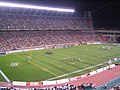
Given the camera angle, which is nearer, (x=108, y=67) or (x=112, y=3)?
(x=108, y=67)

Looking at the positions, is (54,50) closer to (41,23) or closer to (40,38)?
(40,38)

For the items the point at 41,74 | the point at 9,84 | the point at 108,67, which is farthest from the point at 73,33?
the point at 9,84

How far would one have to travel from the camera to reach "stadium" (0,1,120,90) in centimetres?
2711

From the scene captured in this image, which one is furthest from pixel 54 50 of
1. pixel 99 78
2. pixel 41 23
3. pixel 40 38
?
pixel 99 78

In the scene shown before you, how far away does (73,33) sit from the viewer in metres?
82.6

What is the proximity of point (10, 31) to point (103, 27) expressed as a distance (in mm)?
48064

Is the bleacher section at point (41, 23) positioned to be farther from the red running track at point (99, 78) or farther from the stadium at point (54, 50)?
the red running track at point (99, 78)

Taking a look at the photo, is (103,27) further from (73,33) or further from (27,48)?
(27,48)

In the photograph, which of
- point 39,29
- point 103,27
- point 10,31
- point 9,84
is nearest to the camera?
point 9,84

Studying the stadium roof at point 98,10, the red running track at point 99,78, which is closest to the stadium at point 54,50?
the red running track at point 99,78

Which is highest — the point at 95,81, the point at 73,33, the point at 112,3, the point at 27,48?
the point at 112,3

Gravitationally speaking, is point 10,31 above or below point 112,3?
below

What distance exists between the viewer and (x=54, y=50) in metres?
54.9

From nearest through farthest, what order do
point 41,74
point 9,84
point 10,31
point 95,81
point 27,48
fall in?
point 9,84 < point 95,81 < point 41,74 < point 27,48 < point 10,31
